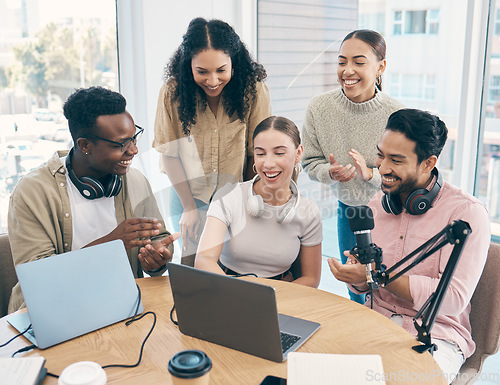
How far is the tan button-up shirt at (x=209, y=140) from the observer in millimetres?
2342

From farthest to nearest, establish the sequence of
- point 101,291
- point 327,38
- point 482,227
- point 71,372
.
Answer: point 327,38 → point 482,227 → point 101,291 → point 71,372

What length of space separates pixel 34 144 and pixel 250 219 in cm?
198

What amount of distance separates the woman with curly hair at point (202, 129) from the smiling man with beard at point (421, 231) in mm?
770

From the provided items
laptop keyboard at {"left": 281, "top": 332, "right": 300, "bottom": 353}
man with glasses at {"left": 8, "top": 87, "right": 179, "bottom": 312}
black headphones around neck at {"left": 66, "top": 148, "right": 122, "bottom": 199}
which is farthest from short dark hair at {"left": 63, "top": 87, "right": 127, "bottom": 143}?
laptop keyboard at {"left": 281, "top": 332, "right": 300, "bottom": 353}

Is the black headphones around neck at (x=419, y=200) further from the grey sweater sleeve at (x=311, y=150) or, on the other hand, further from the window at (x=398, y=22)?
the window at (x=398, y=22)

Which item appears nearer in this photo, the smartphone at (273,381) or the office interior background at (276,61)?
the smartphone at (273,381)

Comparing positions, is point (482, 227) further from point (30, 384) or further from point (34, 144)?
point (34, 144)

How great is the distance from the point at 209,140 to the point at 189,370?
1.51 meters

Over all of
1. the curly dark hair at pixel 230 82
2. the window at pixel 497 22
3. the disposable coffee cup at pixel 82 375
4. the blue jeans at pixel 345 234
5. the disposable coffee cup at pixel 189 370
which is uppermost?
the window at pixel 497 22

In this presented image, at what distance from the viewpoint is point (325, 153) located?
2418mm

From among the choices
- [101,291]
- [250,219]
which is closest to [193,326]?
[101,291]

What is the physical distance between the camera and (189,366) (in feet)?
3.27

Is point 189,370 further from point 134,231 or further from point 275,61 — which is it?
point 275,61

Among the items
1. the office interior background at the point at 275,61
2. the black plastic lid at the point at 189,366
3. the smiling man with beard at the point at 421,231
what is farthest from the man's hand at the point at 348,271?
the office interior background at the point at 275,61
